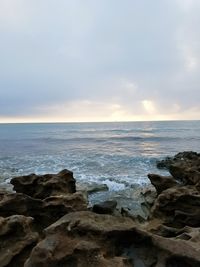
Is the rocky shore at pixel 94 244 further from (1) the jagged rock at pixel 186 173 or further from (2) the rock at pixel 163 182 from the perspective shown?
(1) the jagged rock at pixel 186 173

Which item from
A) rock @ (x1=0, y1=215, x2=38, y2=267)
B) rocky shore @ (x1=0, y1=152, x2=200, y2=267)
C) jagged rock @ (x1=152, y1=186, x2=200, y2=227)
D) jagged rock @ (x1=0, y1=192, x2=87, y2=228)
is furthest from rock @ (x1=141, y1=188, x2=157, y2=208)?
rock @ (x1=0, y1=215, x2=38, y2=267)

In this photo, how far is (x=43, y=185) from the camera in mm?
12055

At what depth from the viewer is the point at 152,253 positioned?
489cm

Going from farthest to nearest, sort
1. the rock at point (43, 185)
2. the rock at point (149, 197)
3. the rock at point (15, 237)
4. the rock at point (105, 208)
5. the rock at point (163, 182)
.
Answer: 1. the rock at point (149, 197)
2. the rock at point (163, 182)
3. the rock at point (43, 185)
4. the rock at point (105, 208)
5. the rock at point (15, 237)

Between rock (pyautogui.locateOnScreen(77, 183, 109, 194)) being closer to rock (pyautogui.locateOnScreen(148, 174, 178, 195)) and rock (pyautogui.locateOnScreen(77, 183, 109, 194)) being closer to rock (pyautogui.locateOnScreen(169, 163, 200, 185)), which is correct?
rock (pyautogui.locateOnScreen(169, 163, 200, 185))

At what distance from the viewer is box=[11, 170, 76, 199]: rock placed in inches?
472

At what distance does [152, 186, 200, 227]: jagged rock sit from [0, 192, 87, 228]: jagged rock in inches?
94.7

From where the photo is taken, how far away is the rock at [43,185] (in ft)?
39.4

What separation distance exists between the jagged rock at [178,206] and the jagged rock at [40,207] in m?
2.41

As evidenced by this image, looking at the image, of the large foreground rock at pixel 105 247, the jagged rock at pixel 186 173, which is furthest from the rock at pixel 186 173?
the large foreground rock at pixel 105 247

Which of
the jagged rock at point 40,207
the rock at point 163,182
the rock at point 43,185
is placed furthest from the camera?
the rock at point 163,182

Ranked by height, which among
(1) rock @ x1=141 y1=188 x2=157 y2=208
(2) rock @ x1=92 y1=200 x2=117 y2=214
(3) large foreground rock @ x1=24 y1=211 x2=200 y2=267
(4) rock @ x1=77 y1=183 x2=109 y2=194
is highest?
(3) large foreground rock @ x1=24 y1=211 x2=200 y2=267

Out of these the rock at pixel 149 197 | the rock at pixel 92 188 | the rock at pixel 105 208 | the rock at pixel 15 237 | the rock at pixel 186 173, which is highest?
the rock at pixel 15 237

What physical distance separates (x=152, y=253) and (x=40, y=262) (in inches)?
62.9
